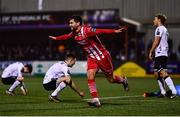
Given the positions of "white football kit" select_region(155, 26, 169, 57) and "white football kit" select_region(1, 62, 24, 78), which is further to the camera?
"white football kit" select_region(1, 62, 24, 78)

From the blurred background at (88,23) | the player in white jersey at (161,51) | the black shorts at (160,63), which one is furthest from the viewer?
the blurred background at (88,23)

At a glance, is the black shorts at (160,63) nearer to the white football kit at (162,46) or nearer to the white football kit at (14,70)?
the white football kit at (162,46)

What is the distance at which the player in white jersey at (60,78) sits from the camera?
14.5 meters

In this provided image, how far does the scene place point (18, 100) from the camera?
48.5 feet

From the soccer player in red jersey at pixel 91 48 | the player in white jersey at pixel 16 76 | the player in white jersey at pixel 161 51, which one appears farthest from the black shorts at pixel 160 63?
the player in white jersey at pixel 16 76

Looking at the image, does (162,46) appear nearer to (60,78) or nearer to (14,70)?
(60,78)

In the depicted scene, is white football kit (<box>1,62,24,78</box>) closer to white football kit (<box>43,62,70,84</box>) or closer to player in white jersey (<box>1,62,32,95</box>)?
player in white jersey (<box>1,62,32,95</box>)

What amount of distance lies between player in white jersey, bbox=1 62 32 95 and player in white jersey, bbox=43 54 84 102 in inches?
79.4

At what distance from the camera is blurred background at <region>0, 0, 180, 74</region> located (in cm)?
3997

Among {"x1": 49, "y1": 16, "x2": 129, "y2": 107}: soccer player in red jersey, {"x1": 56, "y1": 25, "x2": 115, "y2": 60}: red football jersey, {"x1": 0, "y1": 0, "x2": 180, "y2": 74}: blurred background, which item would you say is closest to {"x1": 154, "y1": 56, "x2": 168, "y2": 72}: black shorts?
{"x1": 49, "y1": 16, "x2": 129, "y2": 107}: soccer player in red jersey

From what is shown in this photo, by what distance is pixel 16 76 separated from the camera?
1756cm

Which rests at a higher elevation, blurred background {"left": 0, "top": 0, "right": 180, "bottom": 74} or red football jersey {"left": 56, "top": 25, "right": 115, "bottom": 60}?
red football jersey {"left": 56, "top": 25, "right": 115, "bottom": 60}

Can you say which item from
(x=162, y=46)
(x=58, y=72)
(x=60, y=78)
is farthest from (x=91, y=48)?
(x=162, y=46)

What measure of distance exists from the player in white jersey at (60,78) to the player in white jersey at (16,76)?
2.02 metres
